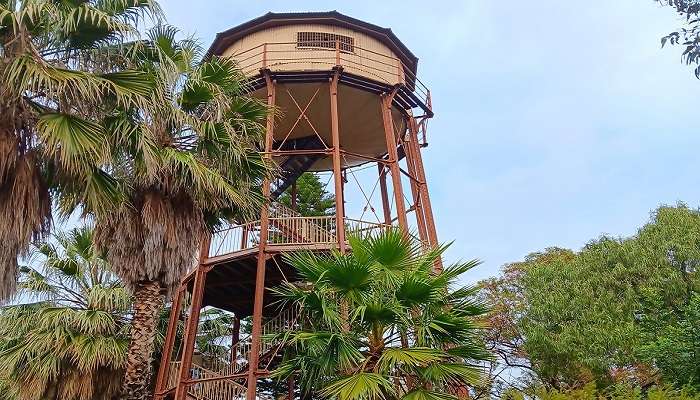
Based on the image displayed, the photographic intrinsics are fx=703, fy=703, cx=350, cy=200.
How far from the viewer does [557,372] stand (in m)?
19.8

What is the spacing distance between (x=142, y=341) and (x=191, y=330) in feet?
16.1

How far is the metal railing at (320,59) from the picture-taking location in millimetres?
16703

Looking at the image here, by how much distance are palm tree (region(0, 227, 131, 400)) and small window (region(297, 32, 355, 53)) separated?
264 inches

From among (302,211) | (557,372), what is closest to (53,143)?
(557,372)

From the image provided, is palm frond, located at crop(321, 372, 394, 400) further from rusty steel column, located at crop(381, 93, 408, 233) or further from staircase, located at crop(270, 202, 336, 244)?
staircase, located at crop(270, 202, 336, 244)

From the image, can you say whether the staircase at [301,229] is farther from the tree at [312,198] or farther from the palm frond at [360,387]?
the tree at [312,198]

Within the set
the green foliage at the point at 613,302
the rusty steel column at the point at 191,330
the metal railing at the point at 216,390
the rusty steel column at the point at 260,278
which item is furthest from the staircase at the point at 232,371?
the green foliage at the point at 613,302

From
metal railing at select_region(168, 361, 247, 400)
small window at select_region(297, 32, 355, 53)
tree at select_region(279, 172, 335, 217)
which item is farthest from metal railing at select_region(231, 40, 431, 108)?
tree at select_region(279, 172, 335, 217)

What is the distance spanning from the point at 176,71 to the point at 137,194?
208cm

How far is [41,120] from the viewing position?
785 centimetres

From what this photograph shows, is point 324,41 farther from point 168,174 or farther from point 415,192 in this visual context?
point 168,174

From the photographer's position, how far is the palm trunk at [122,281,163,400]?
33.2ft

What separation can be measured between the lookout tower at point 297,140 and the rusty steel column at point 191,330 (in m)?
0.02

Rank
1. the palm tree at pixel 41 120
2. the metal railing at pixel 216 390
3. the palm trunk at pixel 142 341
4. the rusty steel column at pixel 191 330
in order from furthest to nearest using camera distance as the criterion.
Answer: the metal railing at pixel 216 390
the rusty steel column at pixel 191 330
the palm trunk at pixel 142 341
the palm tree at pixel 41 120
